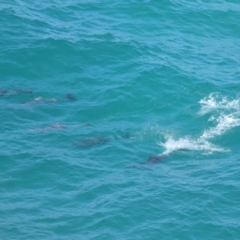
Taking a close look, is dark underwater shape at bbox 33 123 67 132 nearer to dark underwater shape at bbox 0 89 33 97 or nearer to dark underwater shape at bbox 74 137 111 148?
dark underwater shape at bbox 74 137 111 148

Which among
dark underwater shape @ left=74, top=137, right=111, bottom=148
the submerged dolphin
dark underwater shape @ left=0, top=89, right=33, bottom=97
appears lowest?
the submerged dolphin

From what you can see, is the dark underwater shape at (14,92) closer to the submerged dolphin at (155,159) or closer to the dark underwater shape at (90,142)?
the dark underwater shape at (90,142)

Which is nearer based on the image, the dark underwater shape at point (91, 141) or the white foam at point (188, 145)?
the dark underwater shape at point (91, 141)

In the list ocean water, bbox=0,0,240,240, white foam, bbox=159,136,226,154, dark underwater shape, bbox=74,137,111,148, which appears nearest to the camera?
ocean water, bbox=0,0,240,240

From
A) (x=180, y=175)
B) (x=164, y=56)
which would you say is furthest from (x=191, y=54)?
(x=180, y=175)

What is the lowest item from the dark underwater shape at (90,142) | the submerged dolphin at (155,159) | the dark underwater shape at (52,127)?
the submerged dolphin at (155,159)

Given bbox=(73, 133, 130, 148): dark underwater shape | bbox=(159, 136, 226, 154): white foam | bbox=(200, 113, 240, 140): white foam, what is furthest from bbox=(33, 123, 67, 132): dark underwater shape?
bbox=(200, 113, 240, 140): white foam

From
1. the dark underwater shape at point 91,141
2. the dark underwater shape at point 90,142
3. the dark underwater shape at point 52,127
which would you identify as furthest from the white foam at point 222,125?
the dark underwater shape at point 52,127

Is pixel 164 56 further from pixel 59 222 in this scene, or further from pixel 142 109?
pixel 59 222
